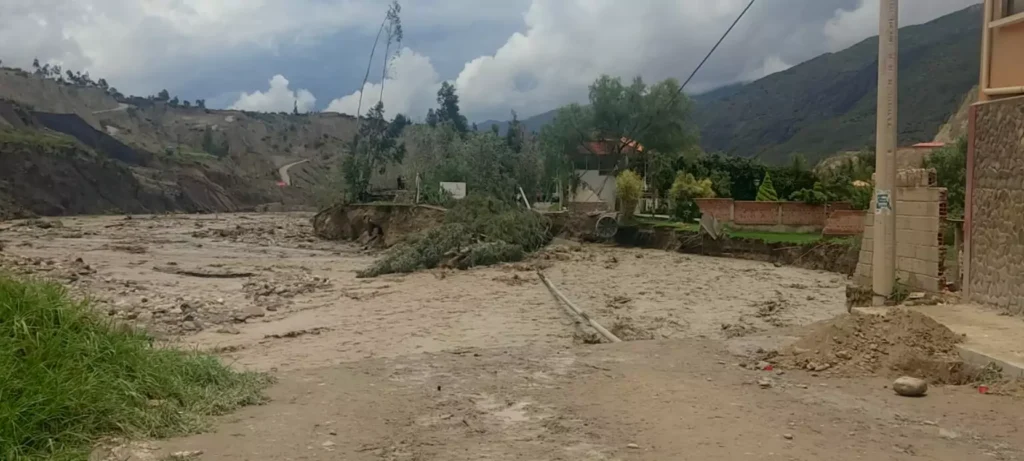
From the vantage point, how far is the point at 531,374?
30.3 ft

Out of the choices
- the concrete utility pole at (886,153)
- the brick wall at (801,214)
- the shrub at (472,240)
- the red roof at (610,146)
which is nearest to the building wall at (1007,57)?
the concrete utility pole at (886,153)

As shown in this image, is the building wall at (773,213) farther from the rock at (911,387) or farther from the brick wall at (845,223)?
the rock at (911,387)

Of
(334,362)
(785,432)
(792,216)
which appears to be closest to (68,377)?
(334,362)

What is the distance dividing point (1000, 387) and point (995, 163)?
4350mm

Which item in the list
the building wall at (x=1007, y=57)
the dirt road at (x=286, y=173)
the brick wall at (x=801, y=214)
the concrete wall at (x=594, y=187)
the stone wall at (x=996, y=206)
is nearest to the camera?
the stone wall at (x=996, y=206)

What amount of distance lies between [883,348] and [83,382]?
829cm

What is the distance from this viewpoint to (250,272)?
1023 inches

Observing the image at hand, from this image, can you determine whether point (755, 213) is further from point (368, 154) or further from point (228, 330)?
point (368, 154)

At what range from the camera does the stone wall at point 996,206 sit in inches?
392

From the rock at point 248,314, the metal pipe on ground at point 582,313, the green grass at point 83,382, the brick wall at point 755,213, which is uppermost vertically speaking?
the brick wall at point 755,213

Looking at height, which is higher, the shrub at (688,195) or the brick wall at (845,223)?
the shrub at (688,195)

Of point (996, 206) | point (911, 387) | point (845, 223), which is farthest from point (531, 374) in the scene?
point (845, 223)

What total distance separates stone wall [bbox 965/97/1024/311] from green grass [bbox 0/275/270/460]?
31.3 ft

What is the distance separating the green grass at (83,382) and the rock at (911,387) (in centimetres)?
653
